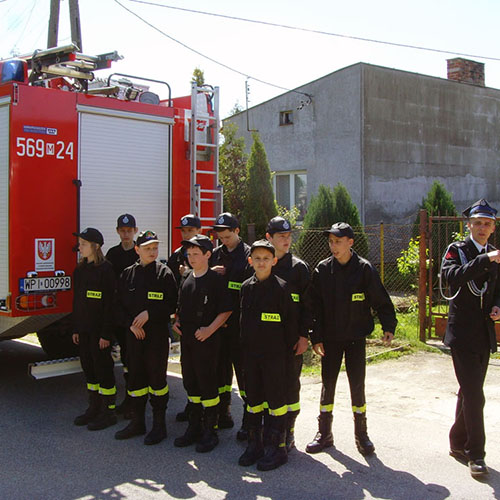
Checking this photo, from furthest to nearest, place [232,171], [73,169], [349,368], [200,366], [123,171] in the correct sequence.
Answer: [232,171] < [123,171] < [73,169] < [200,366] < [349,368]

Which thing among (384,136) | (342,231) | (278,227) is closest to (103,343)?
(278,227)

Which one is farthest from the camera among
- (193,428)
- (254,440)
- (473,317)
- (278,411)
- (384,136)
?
(384,136)

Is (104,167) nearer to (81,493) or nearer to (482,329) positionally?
(81,493)

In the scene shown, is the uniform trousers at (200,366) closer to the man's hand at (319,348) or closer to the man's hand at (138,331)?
the man's hand at (138,331)

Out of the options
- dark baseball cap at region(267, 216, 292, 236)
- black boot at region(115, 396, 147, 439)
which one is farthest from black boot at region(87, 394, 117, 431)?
dark baseball cap at region(267, 216, 292, 236)

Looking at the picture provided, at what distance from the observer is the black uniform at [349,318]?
195 inches

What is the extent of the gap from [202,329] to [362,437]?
154 cm

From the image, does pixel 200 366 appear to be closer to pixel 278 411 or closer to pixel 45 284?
pixel 278 411

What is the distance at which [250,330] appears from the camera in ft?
15.8

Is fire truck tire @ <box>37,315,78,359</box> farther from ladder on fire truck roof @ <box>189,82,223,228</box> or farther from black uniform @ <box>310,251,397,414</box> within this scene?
black uniform @ <box>310,251,397,414</box>

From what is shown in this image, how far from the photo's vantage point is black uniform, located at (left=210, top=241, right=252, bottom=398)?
537 cm

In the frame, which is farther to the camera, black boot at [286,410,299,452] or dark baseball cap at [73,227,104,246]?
dark baseball cap at [73,227,104,246]

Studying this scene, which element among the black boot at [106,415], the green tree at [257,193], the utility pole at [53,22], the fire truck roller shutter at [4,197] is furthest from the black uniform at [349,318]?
the utility pole at [53,22]

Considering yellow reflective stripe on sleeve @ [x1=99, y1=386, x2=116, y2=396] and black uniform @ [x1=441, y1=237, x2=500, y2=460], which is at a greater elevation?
black uniform @ [x1=441, y1=237, x2=500, y2=460]
